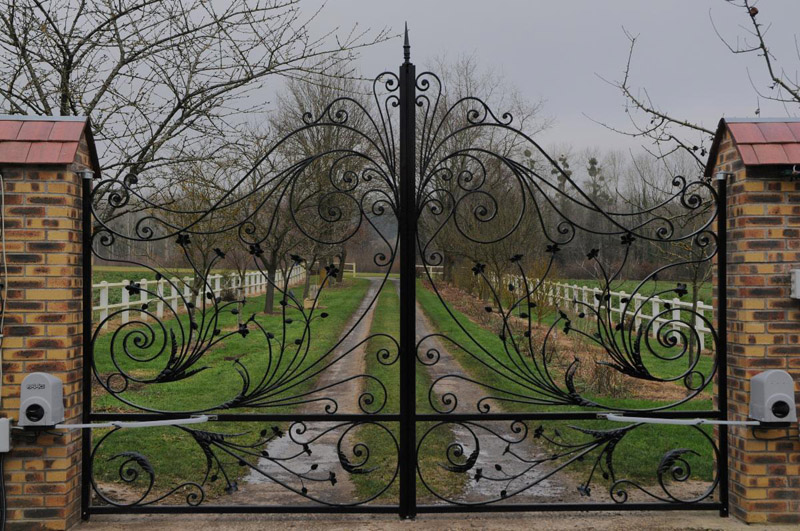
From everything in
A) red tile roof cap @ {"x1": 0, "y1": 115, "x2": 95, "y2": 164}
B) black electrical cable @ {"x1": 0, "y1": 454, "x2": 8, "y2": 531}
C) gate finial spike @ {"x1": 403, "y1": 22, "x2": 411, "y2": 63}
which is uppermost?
gate finial spike @ {"x1": 403, "y1": 22, "x2": 411, "y2": 63}

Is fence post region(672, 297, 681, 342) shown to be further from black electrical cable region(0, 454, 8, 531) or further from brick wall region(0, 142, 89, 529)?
black electrical cable region(0, 454, 8, 531)

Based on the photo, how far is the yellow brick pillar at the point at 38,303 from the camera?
365cm

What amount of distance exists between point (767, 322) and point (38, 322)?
4272mm

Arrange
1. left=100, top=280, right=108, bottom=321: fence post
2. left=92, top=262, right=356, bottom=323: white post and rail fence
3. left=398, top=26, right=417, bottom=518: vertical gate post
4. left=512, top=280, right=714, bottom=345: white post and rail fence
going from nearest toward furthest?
left=398, top=26, right=417, bottom=518: vertical gate post
left=512, top=280, right=714, bottom=345: white post and rail fence
left=92, top=262, right=356, bottom=323: white post and rail fence
left=100, top=280, right=108, bottom=321: fence post

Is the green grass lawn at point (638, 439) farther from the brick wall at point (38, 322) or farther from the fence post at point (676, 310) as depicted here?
the brick wall at point (38, 322)

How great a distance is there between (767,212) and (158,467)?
4670mm

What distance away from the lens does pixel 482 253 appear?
46.5ft

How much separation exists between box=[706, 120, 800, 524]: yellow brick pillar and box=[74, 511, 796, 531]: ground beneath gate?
207mm

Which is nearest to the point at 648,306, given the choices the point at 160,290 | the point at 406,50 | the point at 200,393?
the point at 200,393

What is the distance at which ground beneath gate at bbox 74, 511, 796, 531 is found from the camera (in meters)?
3.81

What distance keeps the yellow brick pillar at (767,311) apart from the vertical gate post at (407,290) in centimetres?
197

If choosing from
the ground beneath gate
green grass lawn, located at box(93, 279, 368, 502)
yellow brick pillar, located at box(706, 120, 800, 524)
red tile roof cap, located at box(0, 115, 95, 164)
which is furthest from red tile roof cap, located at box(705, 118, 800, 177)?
red tile roof cap, located at box(0, 115, 95, 164)

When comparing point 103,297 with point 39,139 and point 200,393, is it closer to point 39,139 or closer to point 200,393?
point 200,393

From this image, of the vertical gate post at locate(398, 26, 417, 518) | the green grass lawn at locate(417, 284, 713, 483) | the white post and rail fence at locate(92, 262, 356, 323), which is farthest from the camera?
A: the white post and rail fence at locate(92, 262, 356, 323)
